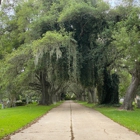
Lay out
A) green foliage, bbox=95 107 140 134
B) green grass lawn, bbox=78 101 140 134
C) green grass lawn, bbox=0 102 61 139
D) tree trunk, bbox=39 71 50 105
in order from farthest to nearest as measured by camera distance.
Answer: tree trunk, bbox=39 71 50 105
green grass lawn, bbox=78 101 140 134
green foliage, bbox=95 107 140 134
green grass lawn, bbox=0 102 61 139

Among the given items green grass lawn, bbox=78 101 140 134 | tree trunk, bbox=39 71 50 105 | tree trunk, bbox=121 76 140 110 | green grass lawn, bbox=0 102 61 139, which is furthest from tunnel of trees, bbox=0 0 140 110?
tree trunk, bbox=39 71 50 105

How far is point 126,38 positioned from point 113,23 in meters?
6.84

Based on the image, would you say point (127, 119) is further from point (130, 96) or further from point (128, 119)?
point (130, 96)

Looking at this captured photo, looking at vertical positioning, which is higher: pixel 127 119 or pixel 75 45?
pixel 75 45

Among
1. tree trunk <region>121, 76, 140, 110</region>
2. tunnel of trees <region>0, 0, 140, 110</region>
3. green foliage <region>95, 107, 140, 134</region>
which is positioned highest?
tunnel of trees <region>0, 0, 140, 110</region>

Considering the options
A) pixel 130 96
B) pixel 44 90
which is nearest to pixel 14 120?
pixel 130 96

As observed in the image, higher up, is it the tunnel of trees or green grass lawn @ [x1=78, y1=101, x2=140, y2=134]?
the tunnel of trees

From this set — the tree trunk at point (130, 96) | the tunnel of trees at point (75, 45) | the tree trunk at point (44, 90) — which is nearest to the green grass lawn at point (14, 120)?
the tunnel of trees at point (75, 45)

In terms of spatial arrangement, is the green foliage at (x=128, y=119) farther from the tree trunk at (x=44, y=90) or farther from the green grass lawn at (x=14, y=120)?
the tree trunk at (x=44, y=90)

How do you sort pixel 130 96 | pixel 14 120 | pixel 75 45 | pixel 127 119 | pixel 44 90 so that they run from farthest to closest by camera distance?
pixel 44 90 → pixel 75 45 → pixel 130 96 → pixel 127 119 → pixel 14 120

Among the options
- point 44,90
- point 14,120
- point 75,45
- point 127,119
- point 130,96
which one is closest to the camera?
point 14,120

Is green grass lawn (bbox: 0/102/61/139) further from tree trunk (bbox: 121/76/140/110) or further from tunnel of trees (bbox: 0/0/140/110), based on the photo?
tree trunk (bbox: 121/76/140/110)

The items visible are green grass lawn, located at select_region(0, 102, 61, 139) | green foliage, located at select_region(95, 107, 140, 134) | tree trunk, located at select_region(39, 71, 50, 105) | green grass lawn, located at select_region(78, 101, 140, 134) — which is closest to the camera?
green grass lawn, located at select_region(0, 102, 61, 139)

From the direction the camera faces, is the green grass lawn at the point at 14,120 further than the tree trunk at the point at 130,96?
No
